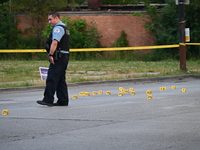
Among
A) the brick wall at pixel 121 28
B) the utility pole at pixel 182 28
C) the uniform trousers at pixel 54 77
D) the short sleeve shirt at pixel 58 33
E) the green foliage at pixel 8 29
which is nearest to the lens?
the short sleeve shirt at pixel 58 33

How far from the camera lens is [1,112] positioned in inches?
422

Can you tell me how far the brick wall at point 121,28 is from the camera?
39156 mm

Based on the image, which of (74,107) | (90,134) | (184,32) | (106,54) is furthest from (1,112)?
(106,54)

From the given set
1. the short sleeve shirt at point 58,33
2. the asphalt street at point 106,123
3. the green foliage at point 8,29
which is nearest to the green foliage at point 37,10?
the green foliage at point 8,29

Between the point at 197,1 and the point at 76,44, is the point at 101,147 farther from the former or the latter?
the point at 76,44

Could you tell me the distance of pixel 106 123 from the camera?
888 cm

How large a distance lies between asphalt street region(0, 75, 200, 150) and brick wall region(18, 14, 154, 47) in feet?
83.7

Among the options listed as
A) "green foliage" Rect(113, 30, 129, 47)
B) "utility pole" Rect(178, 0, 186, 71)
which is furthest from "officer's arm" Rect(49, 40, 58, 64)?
"green foliage" Rect(113, 30, 129, 47)

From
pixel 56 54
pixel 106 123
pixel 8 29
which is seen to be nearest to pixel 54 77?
pixel 56 54

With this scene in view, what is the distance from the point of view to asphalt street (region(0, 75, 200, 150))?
7.15 meters

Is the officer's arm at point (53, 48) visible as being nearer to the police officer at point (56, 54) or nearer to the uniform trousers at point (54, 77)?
the police officer at point (56, 54)

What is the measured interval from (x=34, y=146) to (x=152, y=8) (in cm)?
3291

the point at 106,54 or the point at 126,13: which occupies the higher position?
the point at 126,13

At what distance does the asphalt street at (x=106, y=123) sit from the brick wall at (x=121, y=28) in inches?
1004
